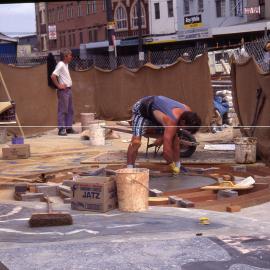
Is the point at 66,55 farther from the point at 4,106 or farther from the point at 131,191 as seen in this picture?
the point at 131,191

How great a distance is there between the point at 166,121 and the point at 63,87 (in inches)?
298

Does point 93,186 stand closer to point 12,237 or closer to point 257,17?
point 12,237

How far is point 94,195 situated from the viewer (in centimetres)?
814

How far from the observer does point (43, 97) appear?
19.2 metres

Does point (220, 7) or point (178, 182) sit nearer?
point (178, 182)

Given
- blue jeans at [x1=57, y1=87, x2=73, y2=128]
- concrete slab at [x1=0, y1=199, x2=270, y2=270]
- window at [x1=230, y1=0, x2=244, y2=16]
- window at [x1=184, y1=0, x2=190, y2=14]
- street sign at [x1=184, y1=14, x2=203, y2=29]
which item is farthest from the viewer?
window at [x1=184, y1=0, x2=190, y2=14]

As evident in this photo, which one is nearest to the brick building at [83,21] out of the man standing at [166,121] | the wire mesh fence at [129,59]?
the wire mesh fence at [129,59]

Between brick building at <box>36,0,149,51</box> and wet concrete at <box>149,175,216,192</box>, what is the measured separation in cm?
5589

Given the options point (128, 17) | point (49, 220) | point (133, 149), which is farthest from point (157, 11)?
point (49, 220)

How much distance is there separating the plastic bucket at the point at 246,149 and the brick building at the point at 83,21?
179 feet

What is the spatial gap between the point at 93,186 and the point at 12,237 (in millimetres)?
1442

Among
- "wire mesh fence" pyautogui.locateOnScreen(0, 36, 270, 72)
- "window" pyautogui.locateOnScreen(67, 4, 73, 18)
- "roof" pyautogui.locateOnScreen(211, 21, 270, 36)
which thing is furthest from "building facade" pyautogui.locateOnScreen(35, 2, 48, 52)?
"wire mesh fence" pyautogui.locateOnScreen(0, 36, 270, 72)

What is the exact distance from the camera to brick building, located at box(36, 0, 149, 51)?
6988cm

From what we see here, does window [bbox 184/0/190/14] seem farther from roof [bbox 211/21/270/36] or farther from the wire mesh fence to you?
the wire mesh fence
